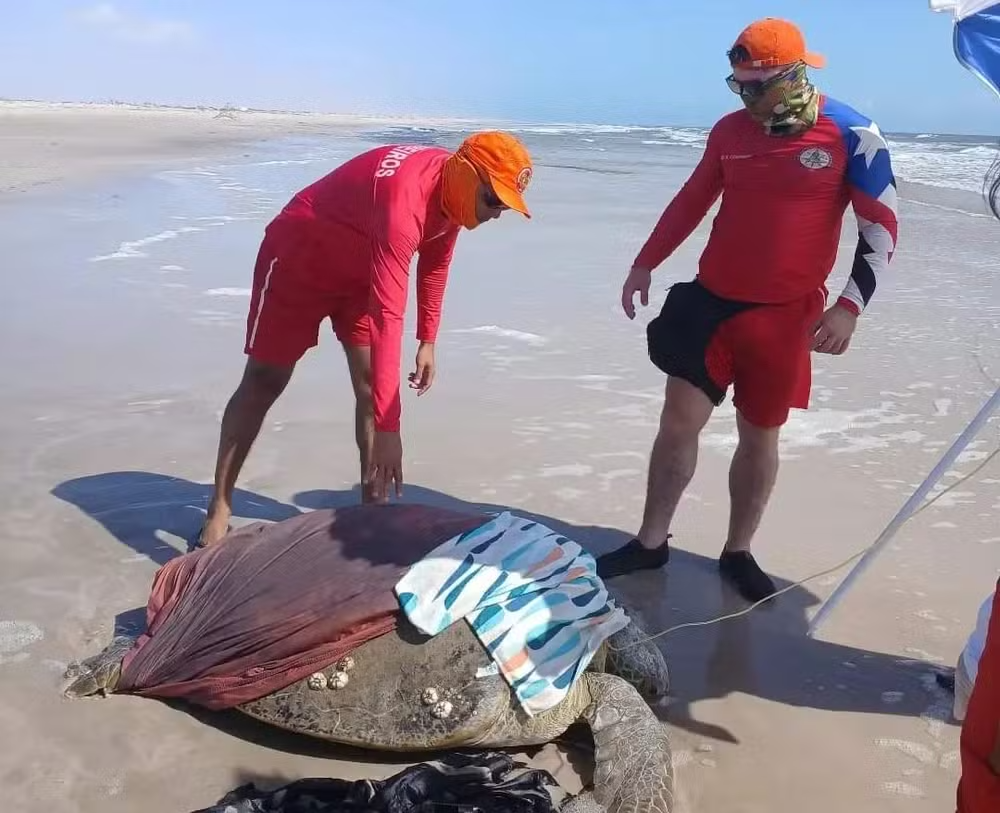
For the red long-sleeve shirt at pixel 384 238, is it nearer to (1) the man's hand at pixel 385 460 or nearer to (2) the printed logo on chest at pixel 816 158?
(1) the man's hand at pixel 385 460

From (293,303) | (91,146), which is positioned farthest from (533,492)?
(91,146)

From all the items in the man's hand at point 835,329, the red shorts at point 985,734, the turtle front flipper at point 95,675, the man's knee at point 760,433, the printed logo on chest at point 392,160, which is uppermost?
the printed logo on chest at point 392,160

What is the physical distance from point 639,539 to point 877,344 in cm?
395

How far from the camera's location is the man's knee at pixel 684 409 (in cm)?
364

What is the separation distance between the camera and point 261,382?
151 inches

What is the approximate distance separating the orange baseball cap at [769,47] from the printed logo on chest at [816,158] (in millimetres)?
289

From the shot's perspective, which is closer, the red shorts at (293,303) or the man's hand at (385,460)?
the man's hand at (385,460)

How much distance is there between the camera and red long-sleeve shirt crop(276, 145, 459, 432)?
2.91 meters

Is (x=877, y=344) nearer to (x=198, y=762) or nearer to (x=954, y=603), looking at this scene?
(x=954, y=603)

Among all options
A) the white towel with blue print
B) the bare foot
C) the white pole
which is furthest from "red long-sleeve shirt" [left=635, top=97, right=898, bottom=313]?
the bare foot

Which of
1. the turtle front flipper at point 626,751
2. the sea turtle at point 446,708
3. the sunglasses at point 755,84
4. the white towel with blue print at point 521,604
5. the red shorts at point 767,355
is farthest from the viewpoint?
the red shorts at point 767,355

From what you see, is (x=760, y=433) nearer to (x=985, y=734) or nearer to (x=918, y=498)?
(x=918, y=498)

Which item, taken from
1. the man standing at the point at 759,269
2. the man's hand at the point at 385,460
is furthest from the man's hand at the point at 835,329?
the man's hand at the point at 385,460

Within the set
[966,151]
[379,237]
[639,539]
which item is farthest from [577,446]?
[966,151]
